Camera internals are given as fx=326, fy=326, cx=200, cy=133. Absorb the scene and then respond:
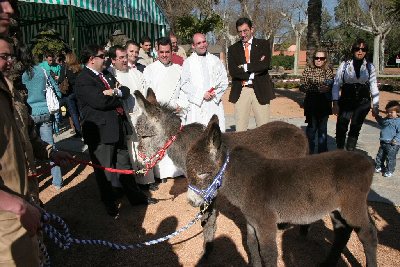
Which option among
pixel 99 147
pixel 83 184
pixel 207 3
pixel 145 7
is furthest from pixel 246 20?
pixel 207 3

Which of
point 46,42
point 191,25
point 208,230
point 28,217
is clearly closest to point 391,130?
point 208,230

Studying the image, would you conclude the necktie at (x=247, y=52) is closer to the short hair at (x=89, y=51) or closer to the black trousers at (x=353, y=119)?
A: the black trousers at (x=353, y=119)

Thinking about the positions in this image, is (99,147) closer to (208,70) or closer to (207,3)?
(208,70)

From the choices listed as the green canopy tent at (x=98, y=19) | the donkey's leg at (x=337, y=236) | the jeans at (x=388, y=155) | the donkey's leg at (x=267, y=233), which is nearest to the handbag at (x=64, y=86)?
the green canopy tent at (x=98, y=19)

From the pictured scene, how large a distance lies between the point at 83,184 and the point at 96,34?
1372cm

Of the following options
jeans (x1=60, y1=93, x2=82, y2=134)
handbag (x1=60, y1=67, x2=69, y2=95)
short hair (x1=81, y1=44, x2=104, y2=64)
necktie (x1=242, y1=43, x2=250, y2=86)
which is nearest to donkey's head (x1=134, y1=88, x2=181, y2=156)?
short hair (x1=81, y1=44, x2=104, y2=64)

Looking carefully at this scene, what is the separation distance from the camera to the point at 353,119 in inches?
261

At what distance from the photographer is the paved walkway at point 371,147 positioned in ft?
18.5

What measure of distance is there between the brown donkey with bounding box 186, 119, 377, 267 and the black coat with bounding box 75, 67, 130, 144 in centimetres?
230

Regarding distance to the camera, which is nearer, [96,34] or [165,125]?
[165,125]

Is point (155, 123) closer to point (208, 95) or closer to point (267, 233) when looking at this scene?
point (208, 95)

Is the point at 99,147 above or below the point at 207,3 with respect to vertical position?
below

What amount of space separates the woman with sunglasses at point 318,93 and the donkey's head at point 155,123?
3.66 meters

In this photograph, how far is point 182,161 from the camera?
412 centimetres
